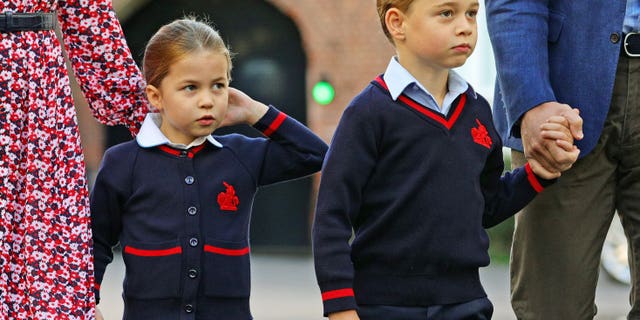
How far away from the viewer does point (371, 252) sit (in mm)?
3955

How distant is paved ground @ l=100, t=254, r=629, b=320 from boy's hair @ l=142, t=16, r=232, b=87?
5.78m

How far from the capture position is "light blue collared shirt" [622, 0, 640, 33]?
4.15 metres

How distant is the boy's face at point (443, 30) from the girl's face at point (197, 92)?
628 mm

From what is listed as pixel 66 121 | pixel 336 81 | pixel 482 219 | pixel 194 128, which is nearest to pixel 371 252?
pixel 482 219

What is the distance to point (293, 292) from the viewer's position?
37.9 feet

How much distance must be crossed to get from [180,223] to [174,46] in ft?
1.84

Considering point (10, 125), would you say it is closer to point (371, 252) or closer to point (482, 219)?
point (371, 252)

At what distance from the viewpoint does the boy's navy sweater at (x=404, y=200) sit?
3.89m

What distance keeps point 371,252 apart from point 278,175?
1.74 ft

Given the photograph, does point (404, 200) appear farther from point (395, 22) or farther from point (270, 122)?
point (270, 122)

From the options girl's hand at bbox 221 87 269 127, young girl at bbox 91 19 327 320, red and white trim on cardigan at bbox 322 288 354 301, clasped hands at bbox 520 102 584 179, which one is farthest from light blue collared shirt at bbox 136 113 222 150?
clasped hands at bbox 520 102 584 179

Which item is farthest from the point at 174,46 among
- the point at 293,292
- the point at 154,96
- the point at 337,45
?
the point at 337,45

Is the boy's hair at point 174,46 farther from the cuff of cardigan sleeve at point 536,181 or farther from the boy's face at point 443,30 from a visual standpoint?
the cuff of cardigan sleeve at point 536,181

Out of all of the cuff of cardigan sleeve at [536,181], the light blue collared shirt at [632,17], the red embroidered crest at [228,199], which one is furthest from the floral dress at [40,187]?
the light blue collared shirt at [632,17]
